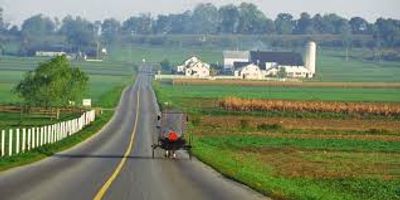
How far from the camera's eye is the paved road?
2541 cm

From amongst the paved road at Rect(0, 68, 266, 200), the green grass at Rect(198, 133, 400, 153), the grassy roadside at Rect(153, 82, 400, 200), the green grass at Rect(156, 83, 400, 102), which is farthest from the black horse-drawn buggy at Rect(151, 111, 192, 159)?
the green grass at Rect(156, 83, 400, 102)

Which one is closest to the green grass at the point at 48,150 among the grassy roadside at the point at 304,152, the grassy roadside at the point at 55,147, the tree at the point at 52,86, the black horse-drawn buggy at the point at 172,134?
the grassy roadside at the point at 55,147

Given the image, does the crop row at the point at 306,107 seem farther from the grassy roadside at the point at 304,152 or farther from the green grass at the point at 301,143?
the green grass at the point at 301,143

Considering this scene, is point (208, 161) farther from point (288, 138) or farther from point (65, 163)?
point (288, 138)

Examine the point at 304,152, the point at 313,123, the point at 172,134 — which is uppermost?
the point at 172,134

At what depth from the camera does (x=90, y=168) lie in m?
35.8

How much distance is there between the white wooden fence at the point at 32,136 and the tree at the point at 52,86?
1098 inches

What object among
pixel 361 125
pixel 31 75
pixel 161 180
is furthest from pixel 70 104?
pixel 161 180

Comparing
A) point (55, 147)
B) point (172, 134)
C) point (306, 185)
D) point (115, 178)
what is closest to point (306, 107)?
point (55, 147)

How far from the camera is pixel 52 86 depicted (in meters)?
100

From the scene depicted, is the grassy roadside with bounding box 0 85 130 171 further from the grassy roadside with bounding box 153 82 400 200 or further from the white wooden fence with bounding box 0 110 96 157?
the grassy roadside with bounding box 153 82 400 200

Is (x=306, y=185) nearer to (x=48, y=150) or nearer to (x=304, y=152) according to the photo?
(x=48, y=150)

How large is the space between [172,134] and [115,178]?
15733 millimetres

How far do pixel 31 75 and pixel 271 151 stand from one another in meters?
53.1
